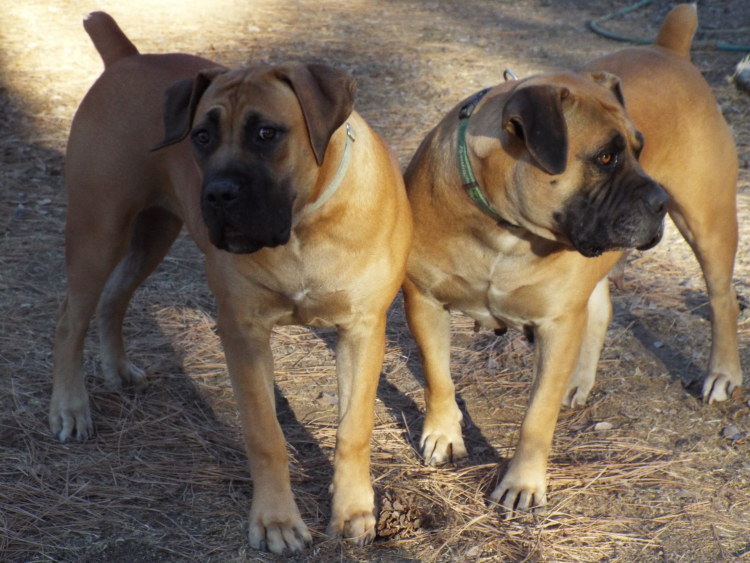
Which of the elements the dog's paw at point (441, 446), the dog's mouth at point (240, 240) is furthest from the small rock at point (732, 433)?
the dog's mouth at point (240, 240)

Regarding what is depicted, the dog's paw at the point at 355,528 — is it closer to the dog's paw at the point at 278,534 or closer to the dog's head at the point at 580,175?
the dog's paw at the point at 278,534

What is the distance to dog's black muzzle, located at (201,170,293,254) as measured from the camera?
8.87 ft

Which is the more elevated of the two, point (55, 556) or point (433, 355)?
point (433, 355)

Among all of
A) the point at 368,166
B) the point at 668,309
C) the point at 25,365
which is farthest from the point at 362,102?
the point at 368,166

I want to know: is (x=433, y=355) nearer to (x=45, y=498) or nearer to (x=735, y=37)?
(x=45, y=498)

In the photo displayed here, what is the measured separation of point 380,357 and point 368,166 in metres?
0.67

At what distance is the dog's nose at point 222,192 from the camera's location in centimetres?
270

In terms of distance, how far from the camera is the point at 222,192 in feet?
8.86

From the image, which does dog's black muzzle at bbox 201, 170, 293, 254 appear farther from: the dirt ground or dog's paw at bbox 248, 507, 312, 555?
the dirt ground

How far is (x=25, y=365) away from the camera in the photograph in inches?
167

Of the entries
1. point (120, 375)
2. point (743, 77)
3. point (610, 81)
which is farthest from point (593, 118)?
point (743, 77)

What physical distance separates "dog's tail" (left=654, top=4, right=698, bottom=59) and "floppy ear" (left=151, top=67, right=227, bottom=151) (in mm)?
2235

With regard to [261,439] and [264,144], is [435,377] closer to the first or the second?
[261,439]

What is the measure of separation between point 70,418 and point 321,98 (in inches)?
72.9
